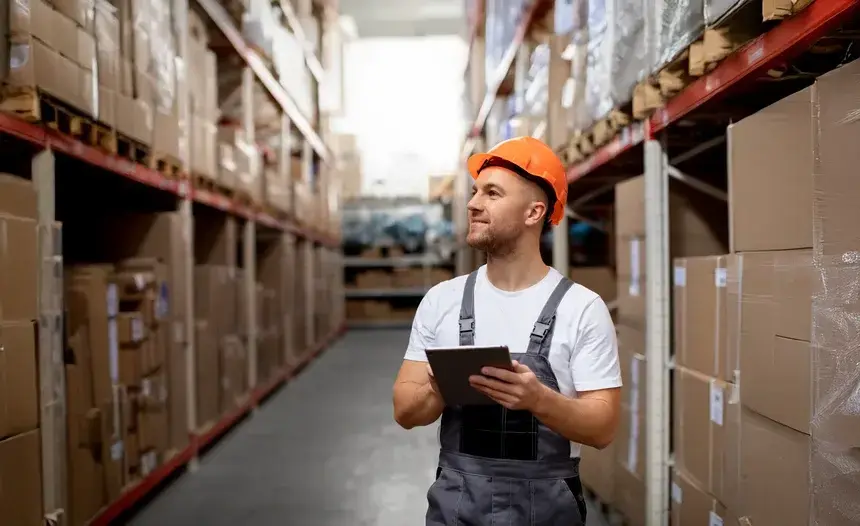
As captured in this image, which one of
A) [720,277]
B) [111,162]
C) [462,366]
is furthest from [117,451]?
[720,277]

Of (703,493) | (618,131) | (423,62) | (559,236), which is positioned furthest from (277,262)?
(423,62)

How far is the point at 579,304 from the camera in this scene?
1511mm

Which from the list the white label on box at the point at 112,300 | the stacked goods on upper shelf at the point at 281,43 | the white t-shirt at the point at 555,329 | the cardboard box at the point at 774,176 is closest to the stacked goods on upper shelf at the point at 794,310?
the cardboard box at the point at 774,176

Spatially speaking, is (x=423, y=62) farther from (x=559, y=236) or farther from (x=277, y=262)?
(x=559, y=236)

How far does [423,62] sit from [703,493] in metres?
11.4

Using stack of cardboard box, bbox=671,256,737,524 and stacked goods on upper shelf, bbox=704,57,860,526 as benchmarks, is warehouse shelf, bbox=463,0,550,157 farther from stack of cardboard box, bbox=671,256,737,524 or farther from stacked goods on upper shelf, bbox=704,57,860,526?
stacked goods on upper shelf, bbox=704,57,860,526

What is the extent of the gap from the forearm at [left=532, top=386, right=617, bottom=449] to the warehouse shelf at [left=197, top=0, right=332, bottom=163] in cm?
369

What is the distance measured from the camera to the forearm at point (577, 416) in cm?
136

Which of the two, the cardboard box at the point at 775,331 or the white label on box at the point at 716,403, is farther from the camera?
the white label on box at the point at 716,403

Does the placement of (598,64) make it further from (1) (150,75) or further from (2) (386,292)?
(2) (386,292)

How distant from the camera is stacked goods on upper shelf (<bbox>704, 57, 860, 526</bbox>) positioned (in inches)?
58.9

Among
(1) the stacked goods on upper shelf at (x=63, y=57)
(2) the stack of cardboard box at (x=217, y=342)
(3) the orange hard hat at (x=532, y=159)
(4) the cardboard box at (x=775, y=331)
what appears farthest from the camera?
(2) the stack of cardboard box at (x=217, y=342)

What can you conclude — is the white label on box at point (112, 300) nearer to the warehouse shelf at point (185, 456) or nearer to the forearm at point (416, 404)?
the warehouse shelf at point (185, 456)

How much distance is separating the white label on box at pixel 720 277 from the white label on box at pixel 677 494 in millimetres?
814
